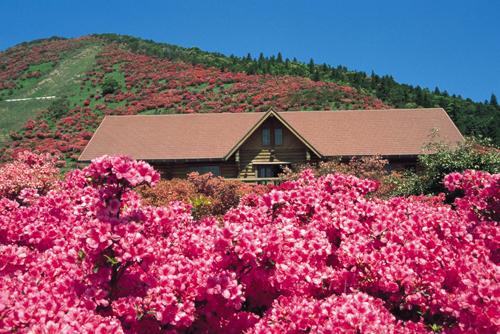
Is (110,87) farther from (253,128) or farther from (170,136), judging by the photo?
(253,128)

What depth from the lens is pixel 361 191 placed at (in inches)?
251

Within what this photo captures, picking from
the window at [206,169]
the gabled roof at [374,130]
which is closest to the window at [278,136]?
the gabled roof at [374,130]

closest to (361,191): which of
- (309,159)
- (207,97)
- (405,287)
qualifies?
(405,287)

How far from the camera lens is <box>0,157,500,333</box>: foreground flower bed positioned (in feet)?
11.1

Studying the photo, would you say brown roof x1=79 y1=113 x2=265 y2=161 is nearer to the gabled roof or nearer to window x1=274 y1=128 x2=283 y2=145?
window x1=274 y1=128 x2=283 y2=145

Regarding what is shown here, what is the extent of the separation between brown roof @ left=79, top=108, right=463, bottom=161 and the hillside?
1429cm

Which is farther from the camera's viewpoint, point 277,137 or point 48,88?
point 48,88

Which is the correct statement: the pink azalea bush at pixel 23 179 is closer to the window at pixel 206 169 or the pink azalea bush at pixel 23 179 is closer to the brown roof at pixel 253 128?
the brown roof at pixel 253 128

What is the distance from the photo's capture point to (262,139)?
88.2ft

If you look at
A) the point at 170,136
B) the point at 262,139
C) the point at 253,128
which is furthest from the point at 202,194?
the point at 170,136

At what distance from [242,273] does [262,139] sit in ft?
75.6

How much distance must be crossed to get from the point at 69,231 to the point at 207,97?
173 feet

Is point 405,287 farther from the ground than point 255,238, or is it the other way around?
point 255,238

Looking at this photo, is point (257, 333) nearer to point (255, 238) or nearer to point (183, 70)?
point (255, 238)
